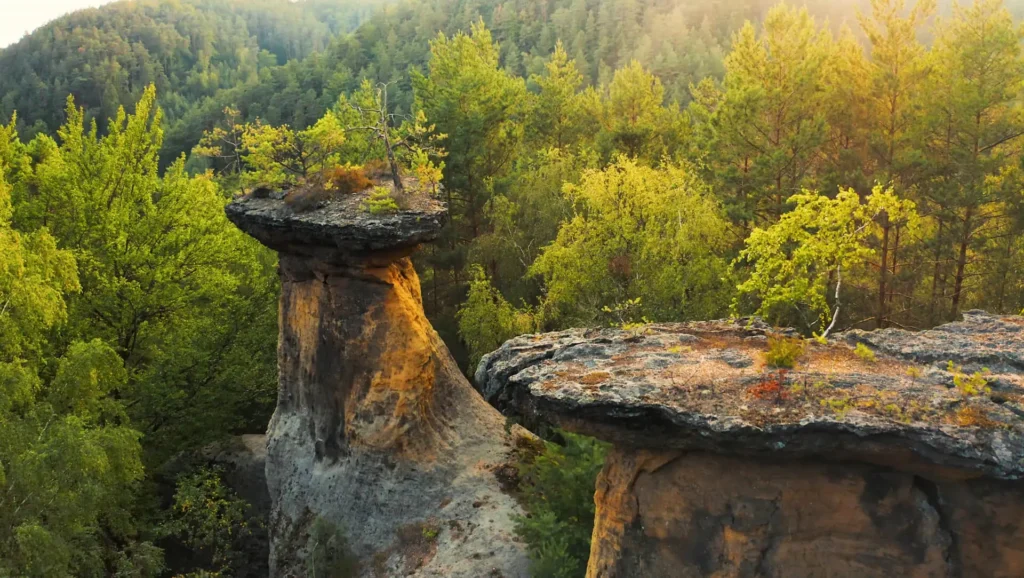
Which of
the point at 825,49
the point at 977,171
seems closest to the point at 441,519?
the point at 977,171

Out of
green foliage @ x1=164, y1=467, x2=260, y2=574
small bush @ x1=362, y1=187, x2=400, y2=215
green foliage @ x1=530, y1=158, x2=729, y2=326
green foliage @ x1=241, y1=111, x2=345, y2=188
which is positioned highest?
green foliage @ x1=241, y1=111, x2=345, y2=188

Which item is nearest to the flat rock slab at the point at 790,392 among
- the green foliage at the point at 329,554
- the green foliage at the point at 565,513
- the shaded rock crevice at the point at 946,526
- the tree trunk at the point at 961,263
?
the shaded rock crevice at the point at 946,526

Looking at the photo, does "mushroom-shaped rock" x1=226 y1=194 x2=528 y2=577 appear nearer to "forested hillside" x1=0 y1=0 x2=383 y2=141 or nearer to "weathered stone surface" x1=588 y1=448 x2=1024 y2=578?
"weathered stone surface" x1=588 y1=448 x2=1024 y2=578

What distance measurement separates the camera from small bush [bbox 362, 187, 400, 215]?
1812 centimetres

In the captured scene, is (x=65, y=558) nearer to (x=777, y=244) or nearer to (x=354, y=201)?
(x=354, y=201)

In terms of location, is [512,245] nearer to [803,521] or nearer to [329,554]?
[329,554]

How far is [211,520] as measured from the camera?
20.3 m

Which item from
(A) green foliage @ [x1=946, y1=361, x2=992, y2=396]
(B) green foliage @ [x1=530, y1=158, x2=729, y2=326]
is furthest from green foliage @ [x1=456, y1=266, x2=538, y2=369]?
(A) green foliage @ [x1=946, y1=361, x2=992, y2=396]

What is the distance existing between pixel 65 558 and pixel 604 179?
1760 centimetres

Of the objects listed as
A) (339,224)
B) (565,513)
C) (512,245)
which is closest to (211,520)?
(339,224)

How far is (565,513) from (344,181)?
Answer: 1037 centimetres

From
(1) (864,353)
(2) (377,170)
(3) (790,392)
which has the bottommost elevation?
(3) (790,392)

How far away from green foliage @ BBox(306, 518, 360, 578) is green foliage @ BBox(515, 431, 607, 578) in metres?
4.89

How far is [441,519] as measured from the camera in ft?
59.6
